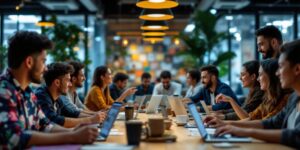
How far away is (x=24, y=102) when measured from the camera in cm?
270

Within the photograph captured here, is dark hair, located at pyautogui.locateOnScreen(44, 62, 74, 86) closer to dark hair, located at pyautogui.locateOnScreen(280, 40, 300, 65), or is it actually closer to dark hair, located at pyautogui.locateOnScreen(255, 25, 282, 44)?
dark hair, located at pyautogui.locateOnScreen(280, 40, 300, 65)

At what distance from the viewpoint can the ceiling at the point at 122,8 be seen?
11.5 meters

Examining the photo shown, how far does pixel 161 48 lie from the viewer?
57.0ft

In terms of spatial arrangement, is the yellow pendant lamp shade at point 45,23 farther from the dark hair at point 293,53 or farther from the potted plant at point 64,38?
the dark hair at point 293,53

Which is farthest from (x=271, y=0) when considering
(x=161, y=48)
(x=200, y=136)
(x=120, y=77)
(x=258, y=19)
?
(x=200, y=136)

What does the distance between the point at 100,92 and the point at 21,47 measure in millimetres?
3675

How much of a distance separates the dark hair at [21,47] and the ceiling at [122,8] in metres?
7.54

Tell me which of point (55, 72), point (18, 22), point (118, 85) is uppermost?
point (18, 22)

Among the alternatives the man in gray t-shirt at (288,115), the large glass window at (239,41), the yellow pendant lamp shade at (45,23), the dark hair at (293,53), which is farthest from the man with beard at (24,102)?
the large glass window at (239,41)

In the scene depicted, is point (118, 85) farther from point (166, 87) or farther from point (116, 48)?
point (116, 48)

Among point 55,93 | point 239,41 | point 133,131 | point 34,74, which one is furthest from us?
point 239,41

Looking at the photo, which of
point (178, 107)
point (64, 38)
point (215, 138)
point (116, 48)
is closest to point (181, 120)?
point (178, 107)

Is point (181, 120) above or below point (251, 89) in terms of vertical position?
below

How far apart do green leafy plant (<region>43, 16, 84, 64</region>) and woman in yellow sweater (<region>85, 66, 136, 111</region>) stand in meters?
5.37
